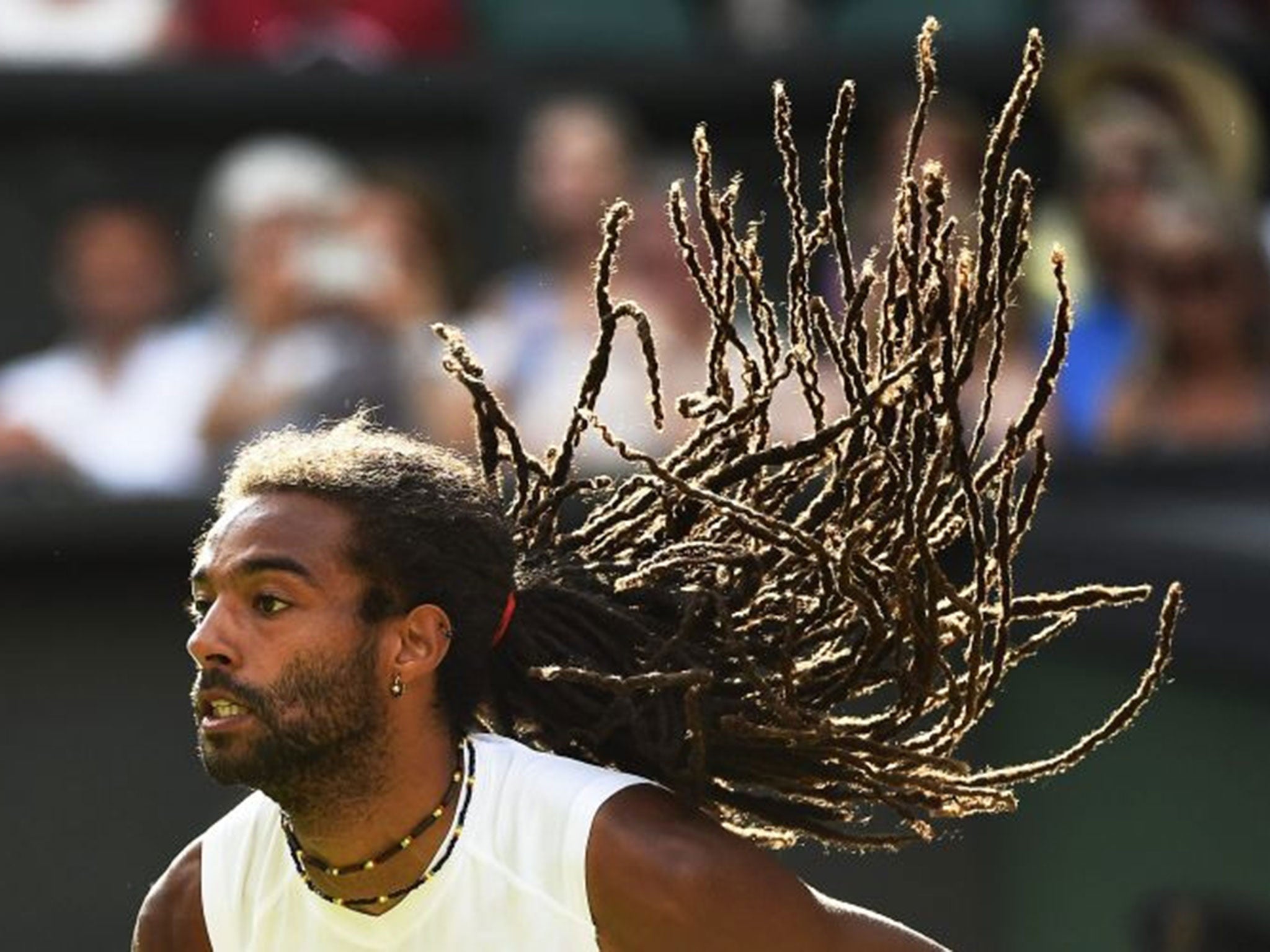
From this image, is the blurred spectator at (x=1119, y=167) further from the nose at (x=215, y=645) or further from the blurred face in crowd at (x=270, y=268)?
the nose at (x=215, y=645)

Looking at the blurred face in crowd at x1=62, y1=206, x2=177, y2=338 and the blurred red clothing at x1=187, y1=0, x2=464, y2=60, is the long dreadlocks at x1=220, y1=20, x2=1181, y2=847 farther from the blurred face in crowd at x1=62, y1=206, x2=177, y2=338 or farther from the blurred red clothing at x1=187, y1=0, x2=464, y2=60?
the blurred red clothing at x1=187, y1=0, x2=464, y2=60

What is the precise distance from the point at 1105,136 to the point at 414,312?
76.6 inches

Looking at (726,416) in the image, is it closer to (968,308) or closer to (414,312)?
(968,308)

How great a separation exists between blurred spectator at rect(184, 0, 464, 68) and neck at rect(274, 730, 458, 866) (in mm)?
4494

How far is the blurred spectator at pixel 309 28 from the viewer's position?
8.84m

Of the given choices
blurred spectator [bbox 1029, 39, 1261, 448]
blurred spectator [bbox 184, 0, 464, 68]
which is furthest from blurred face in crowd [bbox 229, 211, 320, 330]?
blurred spectator [bbox 1029, 39, 1261, 448]

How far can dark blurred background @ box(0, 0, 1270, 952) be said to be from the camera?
7320 millimetres

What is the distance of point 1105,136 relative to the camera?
8586 millimetres

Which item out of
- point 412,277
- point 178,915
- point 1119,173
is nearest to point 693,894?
point 178,915

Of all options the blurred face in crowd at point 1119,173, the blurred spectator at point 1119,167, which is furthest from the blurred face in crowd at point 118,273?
the blurred face in crowd at point 1119,173

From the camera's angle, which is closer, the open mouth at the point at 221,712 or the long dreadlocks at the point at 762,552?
the open mouth at the point at 221,712

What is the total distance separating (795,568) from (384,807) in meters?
0.73

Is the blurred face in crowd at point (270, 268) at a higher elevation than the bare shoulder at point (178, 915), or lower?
higher

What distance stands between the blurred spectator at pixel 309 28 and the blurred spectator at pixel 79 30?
0.35 ft
